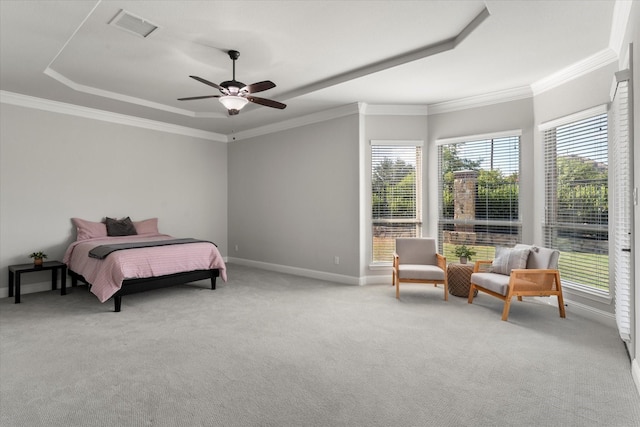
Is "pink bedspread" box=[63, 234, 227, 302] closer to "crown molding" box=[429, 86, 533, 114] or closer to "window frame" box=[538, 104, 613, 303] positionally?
"crown molding" box=[429, 86, 533, 114]

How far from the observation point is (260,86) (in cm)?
352

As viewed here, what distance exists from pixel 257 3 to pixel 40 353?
3505 millimetres

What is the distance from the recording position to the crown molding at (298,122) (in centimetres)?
559

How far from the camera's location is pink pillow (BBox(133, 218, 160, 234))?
6.07 metres

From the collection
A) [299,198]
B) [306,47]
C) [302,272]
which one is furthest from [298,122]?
[302,272]

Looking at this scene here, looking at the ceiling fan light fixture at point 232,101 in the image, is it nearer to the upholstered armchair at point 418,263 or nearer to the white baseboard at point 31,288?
the upholstered armchair at point 418,263

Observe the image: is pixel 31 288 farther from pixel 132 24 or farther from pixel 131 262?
pixel 132 24

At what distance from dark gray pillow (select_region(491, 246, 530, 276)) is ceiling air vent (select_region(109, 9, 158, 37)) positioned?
15.1 feet

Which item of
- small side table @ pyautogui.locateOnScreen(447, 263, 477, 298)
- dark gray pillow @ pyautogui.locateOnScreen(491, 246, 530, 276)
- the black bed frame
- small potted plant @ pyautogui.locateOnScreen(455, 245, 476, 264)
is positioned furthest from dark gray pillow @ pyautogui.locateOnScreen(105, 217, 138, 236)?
dark gray pillow @ pyautogui.locateOnScreen(491, 246, 530, 276)

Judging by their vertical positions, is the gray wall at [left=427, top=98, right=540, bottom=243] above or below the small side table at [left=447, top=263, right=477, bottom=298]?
above

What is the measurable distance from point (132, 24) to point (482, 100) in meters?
4.56

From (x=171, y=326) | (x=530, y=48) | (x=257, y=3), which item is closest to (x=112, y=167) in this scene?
(x=171, y=326)

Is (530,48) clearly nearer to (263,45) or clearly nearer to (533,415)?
(263,45)

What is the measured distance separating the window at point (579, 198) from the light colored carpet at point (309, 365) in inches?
22.0
